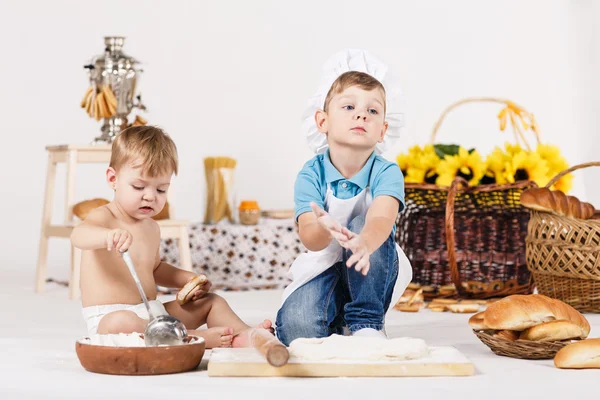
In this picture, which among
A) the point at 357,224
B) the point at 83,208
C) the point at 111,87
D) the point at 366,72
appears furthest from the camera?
the point at 111,87

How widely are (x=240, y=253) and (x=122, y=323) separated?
1.65 m

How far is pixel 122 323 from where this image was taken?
71.7 inches

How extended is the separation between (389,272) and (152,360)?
1.86 feet

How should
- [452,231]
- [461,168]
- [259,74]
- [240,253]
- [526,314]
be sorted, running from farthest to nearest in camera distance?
[259,74] < [240,253] < [461,168] < [452,231] < [526,314]

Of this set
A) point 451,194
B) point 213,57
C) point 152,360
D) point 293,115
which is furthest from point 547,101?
point 152,360

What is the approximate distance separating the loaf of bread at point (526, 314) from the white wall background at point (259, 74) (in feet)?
7.62

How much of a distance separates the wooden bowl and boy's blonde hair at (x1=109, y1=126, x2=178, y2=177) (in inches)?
17.1

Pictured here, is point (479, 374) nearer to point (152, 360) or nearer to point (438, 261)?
point (152, 360)

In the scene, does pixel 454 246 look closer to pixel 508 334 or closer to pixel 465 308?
pixel 465 308

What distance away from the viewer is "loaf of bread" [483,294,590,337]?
1.75 m

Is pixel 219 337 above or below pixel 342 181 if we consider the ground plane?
below

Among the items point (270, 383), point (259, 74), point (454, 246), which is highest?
point (259, 74)

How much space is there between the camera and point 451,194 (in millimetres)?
2814

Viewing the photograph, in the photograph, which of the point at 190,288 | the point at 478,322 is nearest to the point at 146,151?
the point at 190,288
